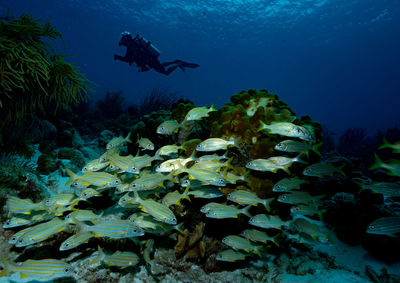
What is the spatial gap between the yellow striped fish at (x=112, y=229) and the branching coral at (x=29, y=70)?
366 centimetres

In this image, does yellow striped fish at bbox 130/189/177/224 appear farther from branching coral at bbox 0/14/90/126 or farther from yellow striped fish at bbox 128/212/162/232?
branching coral at bbox 0/14/90/126

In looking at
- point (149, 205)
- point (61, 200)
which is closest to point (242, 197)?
point (149, 205)

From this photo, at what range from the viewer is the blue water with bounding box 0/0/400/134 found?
51.9 meters

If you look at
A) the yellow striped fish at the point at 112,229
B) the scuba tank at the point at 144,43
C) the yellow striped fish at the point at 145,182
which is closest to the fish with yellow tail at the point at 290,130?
the yellow striped fish at the point at 145,182

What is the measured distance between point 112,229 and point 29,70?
464cm

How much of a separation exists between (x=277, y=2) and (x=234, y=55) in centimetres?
4176

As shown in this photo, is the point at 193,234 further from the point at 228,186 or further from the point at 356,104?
the point at 356,104

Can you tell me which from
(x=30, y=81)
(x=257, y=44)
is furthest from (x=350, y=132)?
(x=257, y=44)

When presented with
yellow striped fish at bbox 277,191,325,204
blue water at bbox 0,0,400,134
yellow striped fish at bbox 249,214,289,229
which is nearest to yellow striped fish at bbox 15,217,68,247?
yellow striped fish at bbox 249,214,289,229

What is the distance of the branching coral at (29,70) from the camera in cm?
432

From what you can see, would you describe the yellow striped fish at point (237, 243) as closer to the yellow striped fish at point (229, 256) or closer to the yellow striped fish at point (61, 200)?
the yellow striped fish at point (229, 256)

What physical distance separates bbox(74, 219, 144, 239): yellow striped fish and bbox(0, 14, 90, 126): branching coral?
3661mm

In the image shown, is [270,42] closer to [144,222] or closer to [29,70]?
[29,70]

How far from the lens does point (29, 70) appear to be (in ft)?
Result: 15.4
